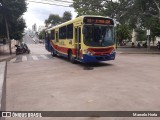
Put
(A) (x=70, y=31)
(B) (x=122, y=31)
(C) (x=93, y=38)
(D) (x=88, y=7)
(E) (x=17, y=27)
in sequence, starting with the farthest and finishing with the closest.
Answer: (D) (x=88, y=7), (B) (x=122, y=31), (E) (x=17, y=27), (A) (x=70, y=31), (C) (x=93, y=38)

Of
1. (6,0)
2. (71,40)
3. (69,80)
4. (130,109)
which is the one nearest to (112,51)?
(71,40)

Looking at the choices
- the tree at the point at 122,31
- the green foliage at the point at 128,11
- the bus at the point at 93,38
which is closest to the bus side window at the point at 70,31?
the bus at the point at 93,38

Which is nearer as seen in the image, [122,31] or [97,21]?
[97,21]

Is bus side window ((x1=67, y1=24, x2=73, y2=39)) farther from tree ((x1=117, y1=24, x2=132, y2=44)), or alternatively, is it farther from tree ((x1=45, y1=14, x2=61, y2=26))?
tree ((x1=45, y1=14, x2=61, y2=26))

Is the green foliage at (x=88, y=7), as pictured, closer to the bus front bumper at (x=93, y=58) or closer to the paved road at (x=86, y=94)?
the bus front bumper at (x=93, y=58)

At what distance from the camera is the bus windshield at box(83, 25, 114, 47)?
1594cm

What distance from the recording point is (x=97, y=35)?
16078mm

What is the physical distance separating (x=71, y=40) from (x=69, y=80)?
687cm

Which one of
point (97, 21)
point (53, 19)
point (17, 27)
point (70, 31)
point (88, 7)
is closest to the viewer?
point (97, 21)

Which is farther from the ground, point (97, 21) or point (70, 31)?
point (97, 21)

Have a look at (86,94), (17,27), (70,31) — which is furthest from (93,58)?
(17,27)

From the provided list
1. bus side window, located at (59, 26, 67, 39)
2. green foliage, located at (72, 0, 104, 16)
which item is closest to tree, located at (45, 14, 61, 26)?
green foliage, located at (72, 0, 104, 16)

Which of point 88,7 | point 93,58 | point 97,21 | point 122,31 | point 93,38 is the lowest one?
point 93,58

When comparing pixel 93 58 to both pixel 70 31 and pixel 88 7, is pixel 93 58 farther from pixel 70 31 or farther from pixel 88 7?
pixel 88 7
